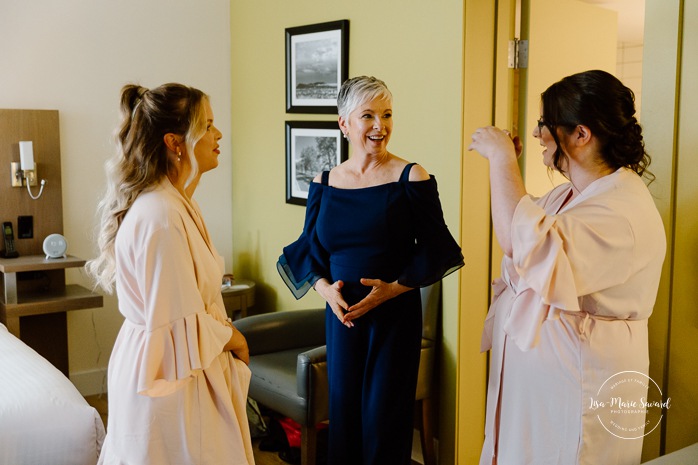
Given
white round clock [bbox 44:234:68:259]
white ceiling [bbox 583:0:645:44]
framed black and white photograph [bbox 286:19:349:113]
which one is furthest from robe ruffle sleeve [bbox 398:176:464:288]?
white round clock [bbox 44:234:68:259]

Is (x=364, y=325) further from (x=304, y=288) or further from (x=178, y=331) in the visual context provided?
(x=178, y=331)

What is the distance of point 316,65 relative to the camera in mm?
4137

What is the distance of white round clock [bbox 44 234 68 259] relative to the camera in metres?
4.16

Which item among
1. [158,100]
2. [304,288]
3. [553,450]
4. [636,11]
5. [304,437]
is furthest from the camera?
[636,11]

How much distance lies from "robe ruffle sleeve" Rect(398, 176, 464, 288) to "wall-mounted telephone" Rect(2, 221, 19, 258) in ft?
8.59

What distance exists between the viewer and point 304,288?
9.26 ft

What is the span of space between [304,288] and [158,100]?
1.09m

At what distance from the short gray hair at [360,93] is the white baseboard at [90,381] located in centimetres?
282

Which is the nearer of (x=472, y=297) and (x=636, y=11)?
(x=472, y=297)

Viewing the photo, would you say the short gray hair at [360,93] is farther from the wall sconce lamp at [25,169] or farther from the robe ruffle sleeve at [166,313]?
the wall sconce lamp at [25,169]

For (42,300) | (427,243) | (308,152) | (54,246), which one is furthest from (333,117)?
(42,300)

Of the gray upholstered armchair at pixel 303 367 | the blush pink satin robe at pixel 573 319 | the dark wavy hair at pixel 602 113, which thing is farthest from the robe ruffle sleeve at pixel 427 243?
the dark wavy hair at pixel 602 113

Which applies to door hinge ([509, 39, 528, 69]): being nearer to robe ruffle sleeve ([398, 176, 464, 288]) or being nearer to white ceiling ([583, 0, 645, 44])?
robe ruffle sleeve ([398, 176, 464, 288])

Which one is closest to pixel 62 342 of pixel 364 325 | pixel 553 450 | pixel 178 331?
pixel 364 325
